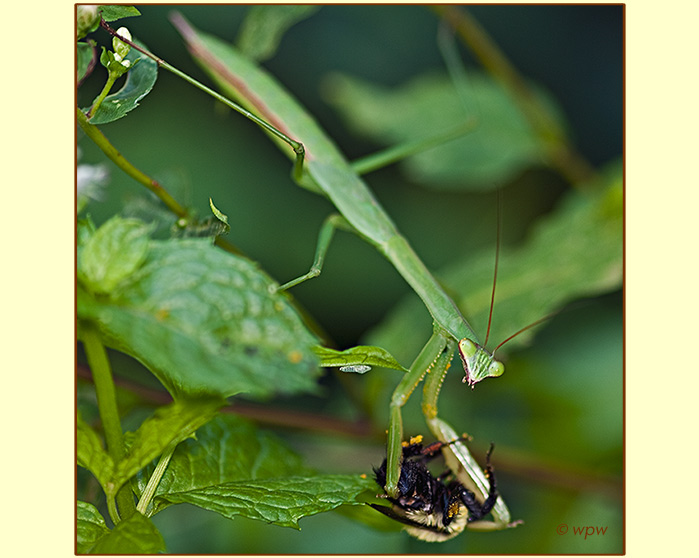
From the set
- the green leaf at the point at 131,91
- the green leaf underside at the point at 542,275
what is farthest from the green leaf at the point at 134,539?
the green leaf underside at the point at 542,275

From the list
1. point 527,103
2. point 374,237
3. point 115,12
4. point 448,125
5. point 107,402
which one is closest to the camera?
point 107,402

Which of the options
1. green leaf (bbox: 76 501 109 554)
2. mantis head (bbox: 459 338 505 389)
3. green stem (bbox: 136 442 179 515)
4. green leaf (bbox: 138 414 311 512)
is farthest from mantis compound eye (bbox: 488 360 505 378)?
green leaf (bbox: 76 501 109 554)

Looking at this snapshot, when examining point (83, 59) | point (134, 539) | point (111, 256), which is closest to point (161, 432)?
point (134, 539)

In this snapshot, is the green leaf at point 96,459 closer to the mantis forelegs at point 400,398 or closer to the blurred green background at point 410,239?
the mantis forelegs at point 400,398

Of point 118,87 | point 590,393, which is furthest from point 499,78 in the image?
point 118,87

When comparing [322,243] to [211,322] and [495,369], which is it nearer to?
[495,369]

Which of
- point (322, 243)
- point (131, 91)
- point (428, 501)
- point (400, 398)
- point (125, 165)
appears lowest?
point (428, 501)

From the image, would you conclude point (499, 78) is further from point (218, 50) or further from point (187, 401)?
point (187, 401)
